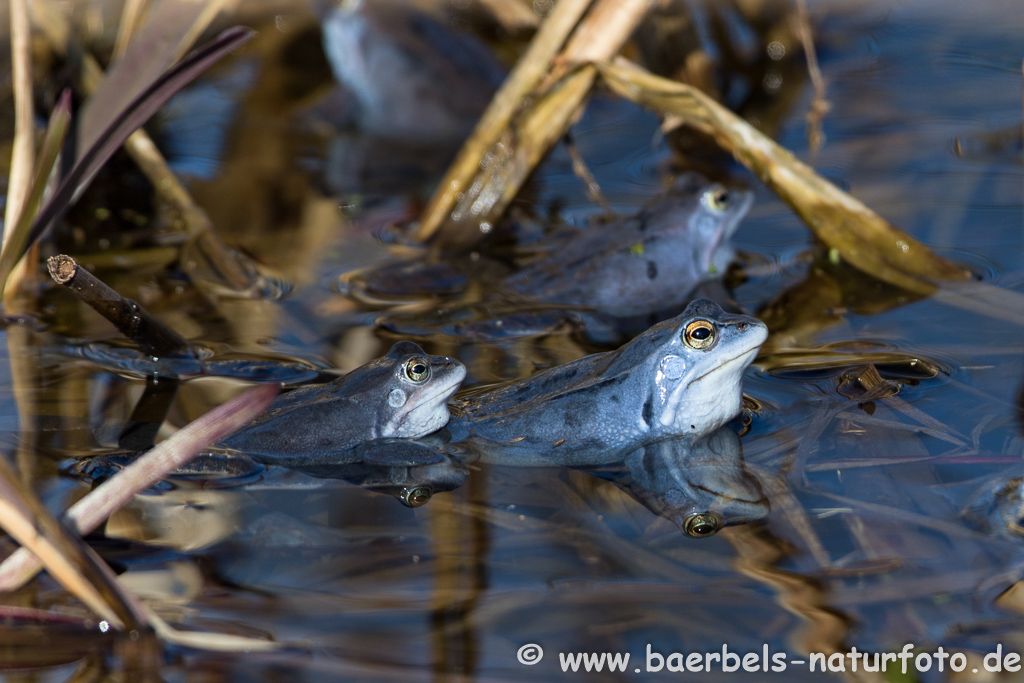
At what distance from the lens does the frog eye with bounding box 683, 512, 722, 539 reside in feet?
8.98

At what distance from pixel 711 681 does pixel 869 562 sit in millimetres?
632

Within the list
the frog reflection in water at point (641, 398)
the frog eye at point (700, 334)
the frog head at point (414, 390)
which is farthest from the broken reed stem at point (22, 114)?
the frog eye at point (700, 334)

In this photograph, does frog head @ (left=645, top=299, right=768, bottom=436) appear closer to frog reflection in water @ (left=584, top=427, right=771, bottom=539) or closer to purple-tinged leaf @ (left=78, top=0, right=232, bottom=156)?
frog reflection in water @ (left=584, top=427, right=771, bottom=539)

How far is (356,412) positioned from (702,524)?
1254mm

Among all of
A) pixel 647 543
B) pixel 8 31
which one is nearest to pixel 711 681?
pixel 647 543

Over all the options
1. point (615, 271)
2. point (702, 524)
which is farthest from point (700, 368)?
point (615, 271)

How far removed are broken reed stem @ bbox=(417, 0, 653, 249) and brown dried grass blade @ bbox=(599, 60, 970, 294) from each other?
284 millimetres

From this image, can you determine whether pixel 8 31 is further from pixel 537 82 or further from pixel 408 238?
pixel 537 82

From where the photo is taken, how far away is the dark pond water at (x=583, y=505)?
7.74ft

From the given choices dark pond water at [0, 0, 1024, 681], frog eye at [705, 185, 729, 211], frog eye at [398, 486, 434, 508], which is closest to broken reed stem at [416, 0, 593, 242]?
dark pond water at [0, 0, 1024, 681]

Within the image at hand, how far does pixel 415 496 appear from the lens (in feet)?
9.89

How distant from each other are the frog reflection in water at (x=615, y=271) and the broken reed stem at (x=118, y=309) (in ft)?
3.33

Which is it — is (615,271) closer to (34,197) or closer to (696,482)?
(696,482)

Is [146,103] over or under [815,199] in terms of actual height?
under
